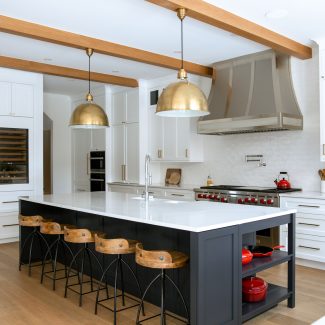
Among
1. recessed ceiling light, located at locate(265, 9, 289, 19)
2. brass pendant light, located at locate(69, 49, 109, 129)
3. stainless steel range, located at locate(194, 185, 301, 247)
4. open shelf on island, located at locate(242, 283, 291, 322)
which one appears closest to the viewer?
open shelf on island, located at locate(242, 283, 291, 322)

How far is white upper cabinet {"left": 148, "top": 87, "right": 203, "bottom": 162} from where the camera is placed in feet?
21.2

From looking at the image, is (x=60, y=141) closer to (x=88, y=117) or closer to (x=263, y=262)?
(x=88, y=117)

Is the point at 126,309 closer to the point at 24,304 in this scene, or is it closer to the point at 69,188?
the point at 24,304

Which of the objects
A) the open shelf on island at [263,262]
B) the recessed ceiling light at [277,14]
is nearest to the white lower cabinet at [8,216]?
the open shelf on island at [263,262]

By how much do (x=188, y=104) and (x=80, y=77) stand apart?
11.6ft

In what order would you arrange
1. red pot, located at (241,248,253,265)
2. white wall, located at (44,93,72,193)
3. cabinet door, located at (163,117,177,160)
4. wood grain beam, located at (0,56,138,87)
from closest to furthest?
red pot, located at (241,248,253,265), wood grain beam, located at (0,56,138,87), cabinet door, located at (163,117,177,160), white wall, located at (44,93,72,193)

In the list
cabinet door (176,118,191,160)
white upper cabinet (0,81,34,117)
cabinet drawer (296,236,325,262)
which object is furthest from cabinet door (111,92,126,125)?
cabinet drawer (296,236,325,262)

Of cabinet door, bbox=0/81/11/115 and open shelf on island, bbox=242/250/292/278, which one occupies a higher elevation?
cabinet door, bbox=0/81/11/115

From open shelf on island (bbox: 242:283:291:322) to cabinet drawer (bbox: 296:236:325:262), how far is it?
1.34 metres

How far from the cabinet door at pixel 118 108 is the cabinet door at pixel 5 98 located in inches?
87.3

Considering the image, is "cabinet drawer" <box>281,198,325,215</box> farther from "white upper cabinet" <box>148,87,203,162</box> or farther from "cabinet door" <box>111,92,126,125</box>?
"cabinet door" <box>111,92,126,125</box>

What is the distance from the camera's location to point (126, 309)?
3367 millimetres

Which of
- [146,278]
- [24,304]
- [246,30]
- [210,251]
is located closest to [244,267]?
[210,251]

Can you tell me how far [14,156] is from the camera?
20.3ft
